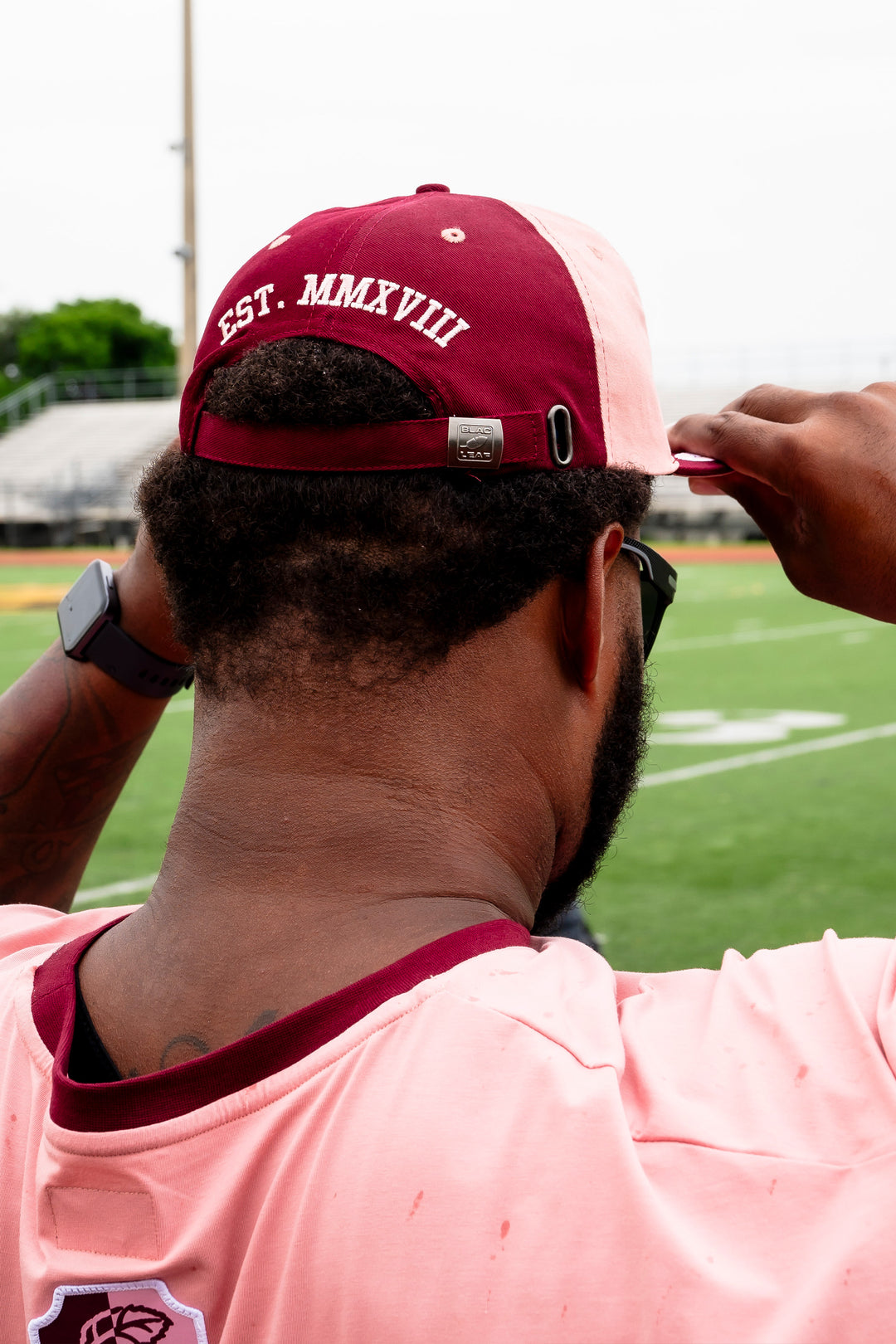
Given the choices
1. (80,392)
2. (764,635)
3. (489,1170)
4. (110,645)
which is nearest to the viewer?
(489,1170)

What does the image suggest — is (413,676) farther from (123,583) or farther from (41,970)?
(123,583)

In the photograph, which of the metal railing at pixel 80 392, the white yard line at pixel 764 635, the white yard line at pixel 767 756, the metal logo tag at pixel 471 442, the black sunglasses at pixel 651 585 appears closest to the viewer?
the metal logo tag at pixel 471 442

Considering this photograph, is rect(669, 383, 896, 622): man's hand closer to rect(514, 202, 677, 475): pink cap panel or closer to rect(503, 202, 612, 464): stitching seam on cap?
rect(514, 202, 677, 475): pink cap panel

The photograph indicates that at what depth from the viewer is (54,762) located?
193 centimetres

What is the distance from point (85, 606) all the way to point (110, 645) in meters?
0.07

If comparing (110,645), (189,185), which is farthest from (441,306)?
(189,185)

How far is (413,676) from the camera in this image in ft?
4.11

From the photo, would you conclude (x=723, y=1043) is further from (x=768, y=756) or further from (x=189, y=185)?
(x=189, y=185)

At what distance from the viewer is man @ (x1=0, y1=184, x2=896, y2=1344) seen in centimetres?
99

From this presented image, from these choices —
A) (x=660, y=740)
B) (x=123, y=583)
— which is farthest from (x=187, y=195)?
(x=123, y=583)

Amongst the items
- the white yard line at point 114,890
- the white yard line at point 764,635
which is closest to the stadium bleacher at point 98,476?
the white yard line at point 764,635

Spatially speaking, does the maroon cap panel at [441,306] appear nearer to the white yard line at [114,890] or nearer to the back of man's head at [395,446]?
the back of man's head at [395,446]

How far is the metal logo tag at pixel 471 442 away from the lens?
1.21 m

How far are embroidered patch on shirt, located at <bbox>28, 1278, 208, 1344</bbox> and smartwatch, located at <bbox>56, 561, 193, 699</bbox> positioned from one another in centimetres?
91
